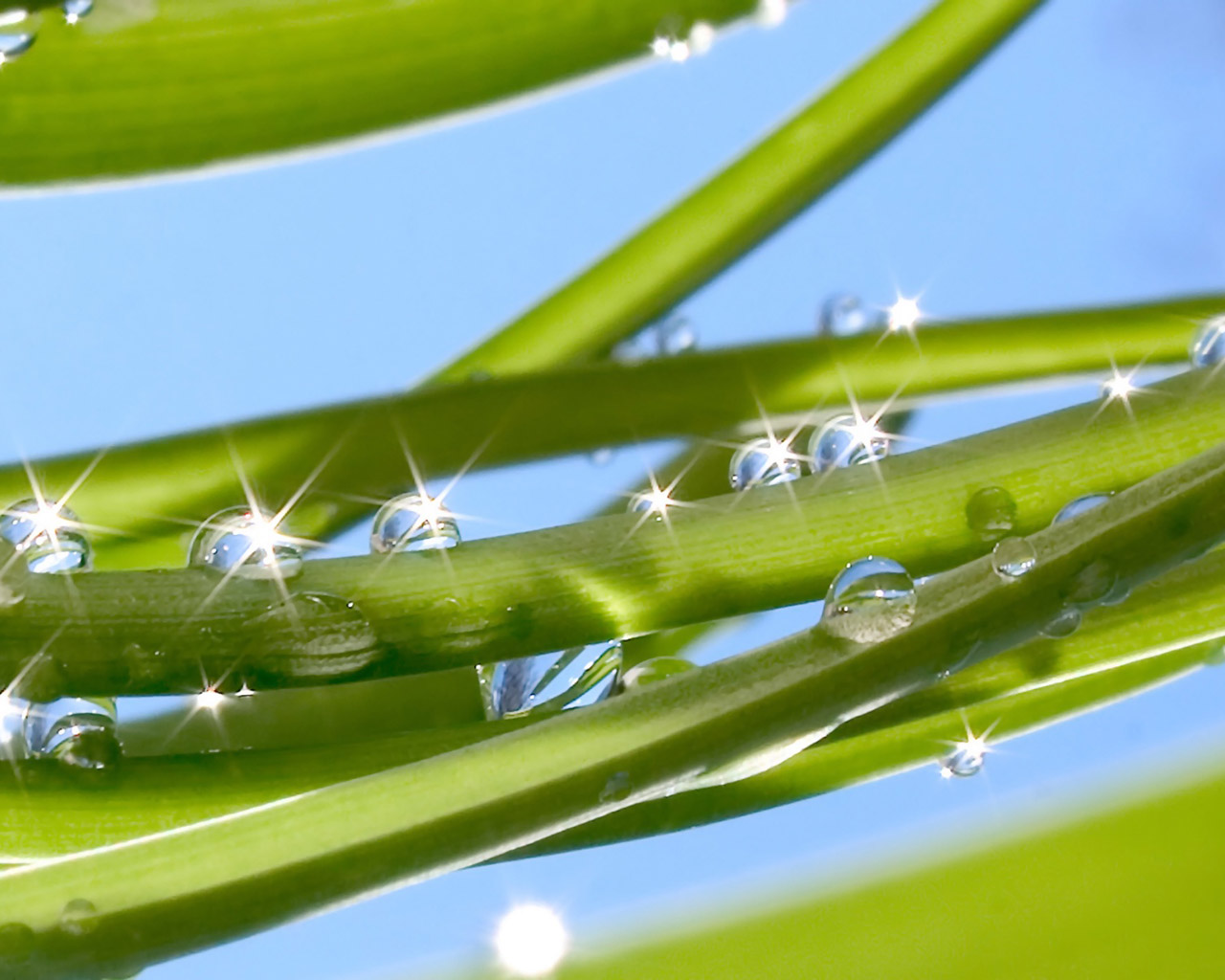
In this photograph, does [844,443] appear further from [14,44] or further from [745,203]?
[14,44]

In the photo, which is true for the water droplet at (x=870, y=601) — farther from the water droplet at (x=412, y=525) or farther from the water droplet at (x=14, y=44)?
the water droplet at (x=14, y=44)

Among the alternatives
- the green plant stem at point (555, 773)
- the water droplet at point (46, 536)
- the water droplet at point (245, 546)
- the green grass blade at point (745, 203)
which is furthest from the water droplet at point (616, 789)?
the green grass blade at point (745, 203)

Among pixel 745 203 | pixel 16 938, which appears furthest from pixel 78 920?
pixel 745 203

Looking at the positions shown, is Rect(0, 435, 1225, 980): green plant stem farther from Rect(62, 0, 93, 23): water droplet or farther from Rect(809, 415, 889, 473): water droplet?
Rect(62, 0, 93, 23): water droplet

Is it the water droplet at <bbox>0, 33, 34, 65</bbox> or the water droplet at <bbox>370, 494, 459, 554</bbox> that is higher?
the water droplet at <bbox>0, 33, 34, 65</bbox>

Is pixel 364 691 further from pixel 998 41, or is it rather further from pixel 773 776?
pixel 998 41

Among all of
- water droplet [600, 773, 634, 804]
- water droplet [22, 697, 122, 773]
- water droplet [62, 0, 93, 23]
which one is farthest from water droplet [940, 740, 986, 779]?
water droplet [62, 0, 93, 23]
